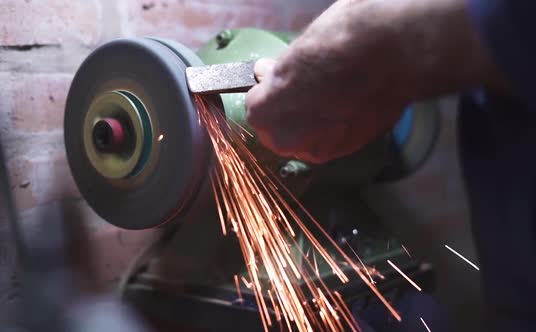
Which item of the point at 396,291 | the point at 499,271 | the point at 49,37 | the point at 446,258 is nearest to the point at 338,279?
the point at 396,291

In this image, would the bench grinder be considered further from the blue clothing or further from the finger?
→ the blue clothing

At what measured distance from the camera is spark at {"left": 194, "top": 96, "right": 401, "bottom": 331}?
78 centimetres

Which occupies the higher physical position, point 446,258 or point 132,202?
point 132,202

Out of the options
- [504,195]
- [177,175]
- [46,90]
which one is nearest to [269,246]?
[177,175]

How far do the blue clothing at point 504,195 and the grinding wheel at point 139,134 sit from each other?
327 millimetres

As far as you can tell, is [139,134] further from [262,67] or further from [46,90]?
[46,90]

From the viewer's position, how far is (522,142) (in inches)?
22.9

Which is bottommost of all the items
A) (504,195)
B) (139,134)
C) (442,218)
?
(442,218)

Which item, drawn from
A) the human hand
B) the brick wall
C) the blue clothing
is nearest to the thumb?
the human hand

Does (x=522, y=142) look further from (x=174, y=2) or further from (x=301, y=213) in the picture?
(x=174, y=2)

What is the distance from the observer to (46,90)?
3.09 feet

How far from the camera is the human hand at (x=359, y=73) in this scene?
0.50m

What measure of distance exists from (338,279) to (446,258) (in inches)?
31.6

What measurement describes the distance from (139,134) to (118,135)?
0.09ft
